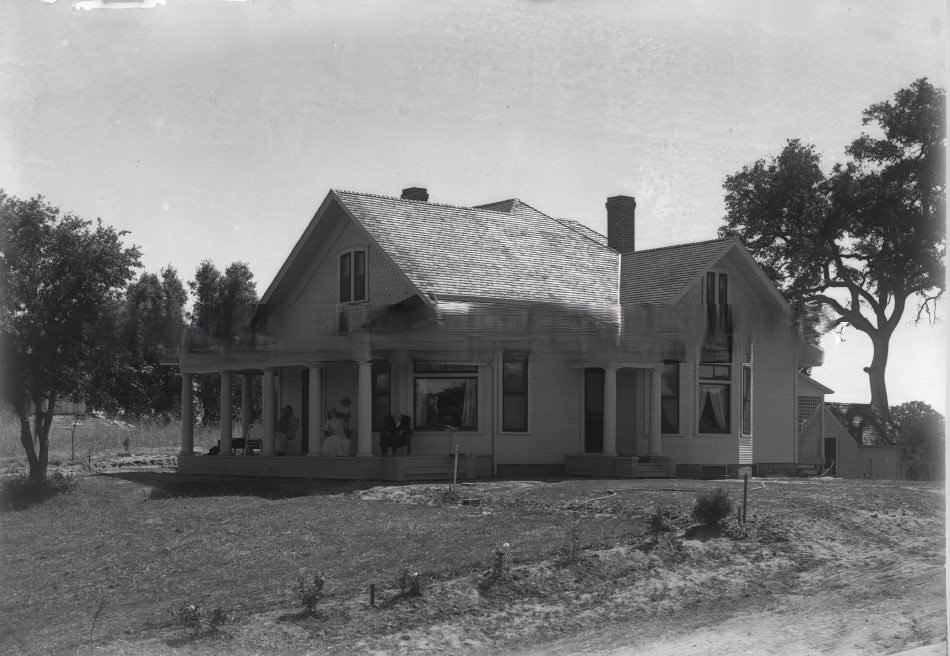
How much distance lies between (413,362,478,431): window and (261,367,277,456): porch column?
13.2 ft

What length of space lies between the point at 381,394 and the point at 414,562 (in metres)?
12.5

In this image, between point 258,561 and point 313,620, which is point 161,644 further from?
point 258,561

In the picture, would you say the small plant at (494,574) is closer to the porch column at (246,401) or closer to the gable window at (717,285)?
the gable window at (717,285)

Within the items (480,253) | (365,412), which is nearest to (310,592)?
(365,412)

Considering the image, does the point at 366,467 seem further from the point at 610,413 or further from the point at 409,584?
the point at 409,584

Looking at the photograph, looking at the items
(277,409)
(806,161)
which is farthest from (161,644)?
(806,161)

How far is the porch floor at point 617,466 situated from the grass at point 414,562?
5984 millimetres

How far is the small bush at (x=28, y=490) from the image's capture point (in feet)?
64.3

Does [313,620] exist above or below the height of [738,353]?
below

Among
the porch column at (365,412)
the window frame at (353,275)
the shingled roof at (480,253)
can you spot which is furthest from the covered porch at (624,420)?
the window frame at (353,275)

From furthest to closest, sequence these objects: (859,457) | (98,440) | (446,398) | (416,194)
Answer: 1. (98,440)
2. (859,457)
3. (416,194)
4. (446,398)

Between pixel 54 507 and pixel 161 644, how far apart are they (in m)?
9.47

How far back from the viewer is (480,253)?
80.6 ft

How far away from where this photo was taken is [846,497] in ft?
54.1
